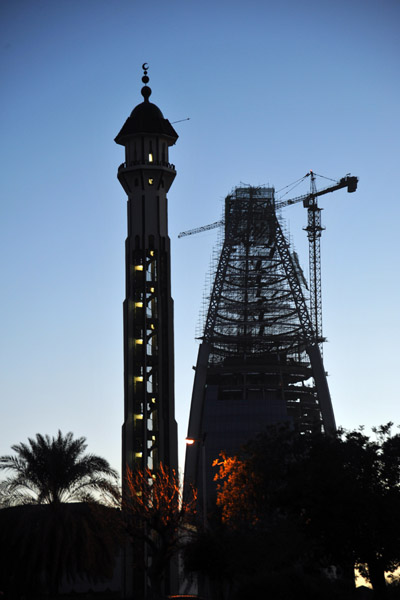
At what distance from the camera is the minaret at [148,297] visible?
107m

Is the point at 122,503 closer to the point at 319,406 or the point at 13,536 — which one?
the point at 13,536

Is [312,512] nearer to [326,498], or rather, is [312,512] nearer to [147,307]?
[326,498]

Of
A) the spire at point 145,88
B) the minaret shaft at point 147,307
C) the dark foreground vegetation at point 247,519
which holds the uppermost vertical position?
the spire at point 145,88

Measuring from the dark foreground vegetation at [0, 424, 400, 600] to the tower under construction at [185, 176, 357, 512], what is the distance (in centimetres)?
8532

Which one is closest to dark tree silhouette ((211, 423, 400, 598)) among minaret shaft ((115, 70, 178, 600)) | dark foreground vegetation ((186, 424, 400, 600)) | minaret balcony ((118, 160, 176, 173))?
dark foreground vegetation ((186, 424, 400, 600))

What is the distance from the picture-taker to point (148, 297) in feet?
369

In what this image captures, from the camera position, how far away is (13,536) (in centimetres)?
5903

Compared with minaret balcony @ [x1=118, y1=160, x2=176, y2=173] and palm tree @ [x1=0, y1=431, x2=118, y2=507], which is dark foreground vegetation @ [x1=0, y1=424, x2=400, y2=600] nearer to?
palm tree @ [x1=0, y1=431, x2=118, y2=507]

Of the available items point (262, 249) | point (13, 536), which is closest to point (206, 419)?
point (262, 249)

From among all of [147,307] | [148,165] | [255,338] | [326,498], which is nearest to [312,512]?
[326,498]

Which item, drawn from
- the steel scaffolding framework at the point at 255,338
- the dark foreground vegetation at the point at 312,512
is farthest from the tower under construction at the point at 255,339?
the dark foreground vegetation at the point at 312,512

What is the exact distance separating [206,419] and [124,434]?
156ft

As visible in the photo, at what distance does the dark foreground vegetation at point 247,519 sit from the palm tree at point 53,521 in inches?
2.5

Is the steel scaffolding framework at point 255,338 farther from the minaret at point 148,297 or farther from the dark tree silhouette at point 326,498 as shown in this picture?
the dark tree silhouette at point 326,498
